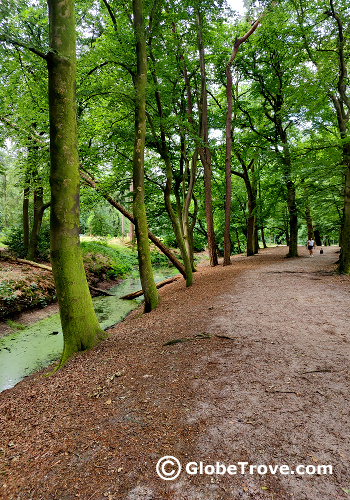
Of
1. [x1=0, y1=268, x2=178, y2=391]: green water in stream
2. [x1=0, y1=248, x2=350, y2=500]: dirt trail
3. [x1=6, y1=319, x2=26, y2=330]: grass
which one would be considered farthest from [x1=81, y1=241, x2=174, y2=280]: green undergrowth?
[x1=0, y1=248, x2=350, y2=500]: dirt trail

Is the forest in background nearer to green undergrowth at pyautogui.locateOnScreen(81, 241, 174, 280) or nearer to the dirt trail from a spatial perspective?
green undergrowth at pyautogui.locateOnScreen(81, 241, 174, 280)

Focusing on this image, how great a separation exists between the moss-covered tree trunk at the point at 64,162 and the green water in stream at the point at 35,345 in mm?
1614

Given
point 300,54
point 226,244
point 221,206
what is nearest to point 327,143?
point 300,54

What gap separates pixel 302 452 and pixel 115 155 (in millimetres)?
9784

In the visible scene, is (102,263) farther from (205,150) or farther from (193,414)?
(193,414)

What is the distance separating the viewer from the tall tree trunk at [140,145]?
22.6 feet

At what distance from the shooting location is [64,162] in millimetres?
4641

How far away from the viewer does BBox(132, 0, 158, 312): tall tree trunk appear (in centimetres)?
689

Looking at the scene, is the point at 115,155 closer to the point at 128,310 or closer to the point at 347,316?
the point at 128,310

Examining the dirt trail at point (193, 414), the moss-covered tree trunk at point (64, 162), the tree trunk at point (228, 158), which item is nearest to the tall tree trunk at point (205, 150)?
the tree trunk at point (228, 158)

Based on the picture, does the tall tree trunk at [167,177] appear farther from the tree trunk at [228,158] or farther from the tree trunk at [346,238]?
the tree trunk at [346,238]

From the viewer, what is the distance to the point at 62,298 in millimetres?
4824
